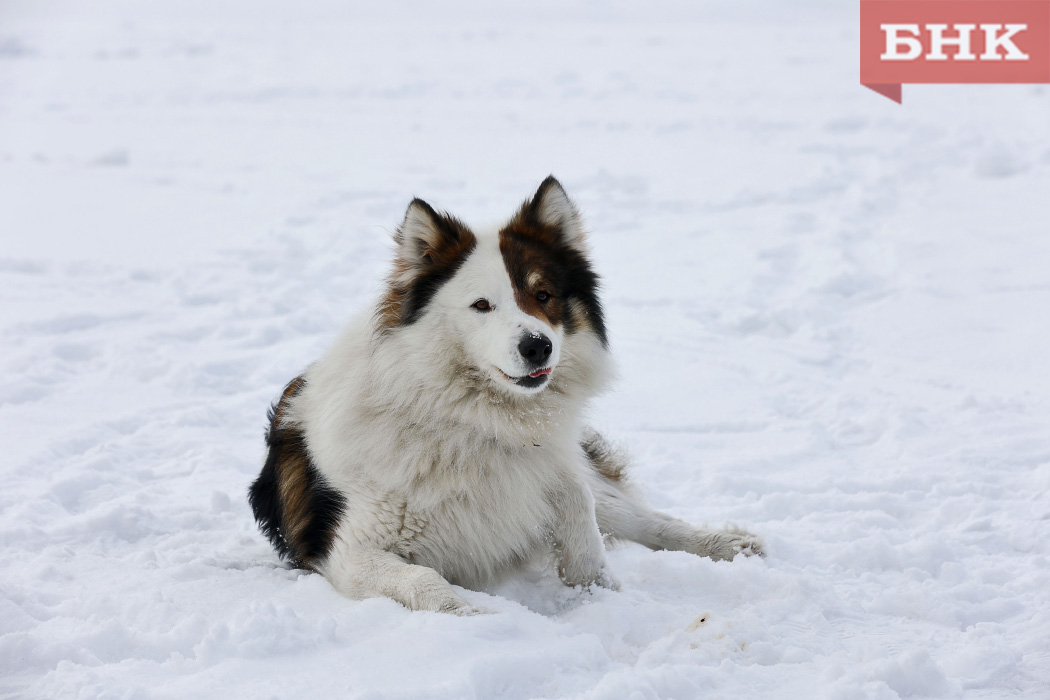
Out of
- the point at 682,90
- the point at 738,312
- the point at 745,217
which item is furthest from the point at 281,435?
the point at 682,90

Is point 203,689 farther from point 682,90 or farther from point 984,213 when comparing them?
point 682,90

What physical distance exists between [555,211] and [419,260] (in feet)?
2.11

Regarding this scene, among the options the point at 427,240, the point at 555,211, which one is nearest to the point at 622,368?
the point at 555,211

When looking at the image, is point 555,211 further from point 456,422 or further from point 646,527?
point 646,527

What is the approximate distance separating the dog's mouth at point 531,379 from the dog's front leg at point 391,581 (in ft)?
2.52

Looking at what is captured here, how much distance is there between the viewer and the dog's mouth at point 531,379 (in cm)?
332

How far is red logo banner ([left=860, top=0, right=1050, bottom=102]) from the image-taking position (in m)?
12.1

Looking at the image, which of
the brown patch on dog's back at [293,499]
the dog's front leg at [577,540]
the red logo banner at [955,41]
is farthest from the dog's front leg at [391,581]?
the red logo banner at [955,41]

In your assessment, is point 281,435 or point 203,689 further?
point 281,435

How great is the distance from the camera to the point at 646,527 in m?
4.21

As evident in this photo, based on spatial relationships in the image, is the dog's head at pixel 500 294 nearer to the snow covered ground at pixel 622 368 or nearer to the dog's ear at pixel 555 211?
the dog's ear at pixel 555 211

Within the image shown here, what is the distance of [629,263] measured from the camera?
30.7ft

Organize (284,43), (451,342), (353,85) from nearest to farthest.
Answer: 1. (451,342)
2. (353,85)
3. (284,43)

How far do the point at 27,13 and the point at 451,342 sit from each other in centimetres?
2920
